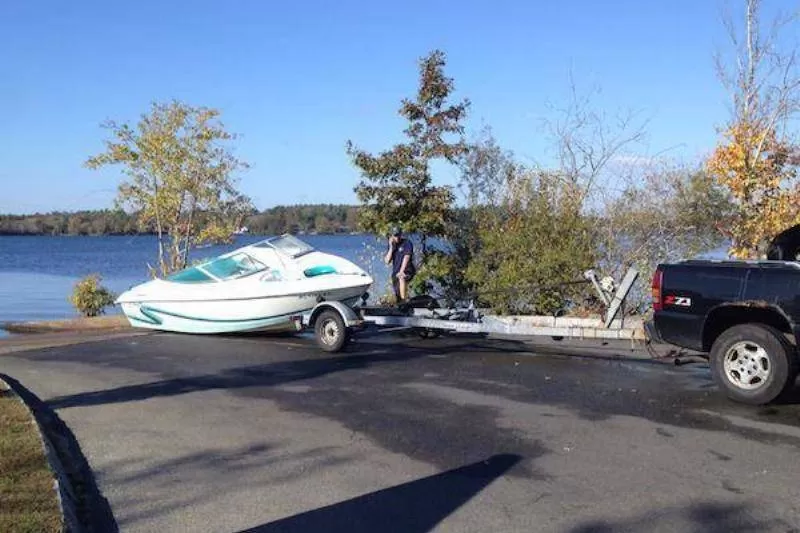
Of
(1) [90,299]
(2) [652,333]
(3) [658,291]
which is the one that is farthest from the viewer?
(1) [90,299]

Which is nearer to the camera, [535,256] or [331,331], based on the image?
[331,331]

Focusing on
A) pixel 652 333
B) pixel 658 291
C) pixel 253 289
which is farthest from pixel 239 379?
pixel 658 291

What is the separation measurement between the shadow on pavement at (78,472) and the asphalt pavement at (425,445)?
55 mm

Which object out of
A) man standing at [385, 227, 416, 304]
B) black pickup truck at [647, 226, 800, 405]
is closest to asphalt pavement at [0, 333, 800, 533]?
black pickup truck at [647, 226, 800, 405]

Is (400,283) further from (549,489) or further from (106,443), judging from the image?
(549,489)

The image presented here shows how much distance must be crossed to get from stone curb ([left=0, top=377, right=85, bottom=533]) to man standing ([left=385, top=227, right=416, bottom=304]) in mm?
8740

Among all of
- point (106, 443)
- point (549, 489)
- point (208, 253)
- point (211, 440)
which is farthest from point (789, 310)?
point (208, 253)

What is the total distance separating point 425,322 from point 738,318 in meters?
4.90

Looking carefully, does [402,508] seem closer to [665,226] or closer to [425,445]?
[425,445]

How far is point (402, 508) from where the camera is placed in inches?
213

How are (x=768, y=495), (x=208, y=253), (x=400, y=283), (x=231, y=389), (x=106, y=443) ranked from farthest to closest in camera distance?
(x=208, y=253) < (x=400, y=283) < (x=231, y=389) < (x=106, y=443) < (x=768, y=495)

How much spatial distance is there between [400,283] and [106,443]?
8924mm

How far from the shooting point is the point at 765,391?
26.6ft

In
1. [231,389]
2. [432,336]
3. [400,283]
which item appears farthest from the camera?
[400,283]
